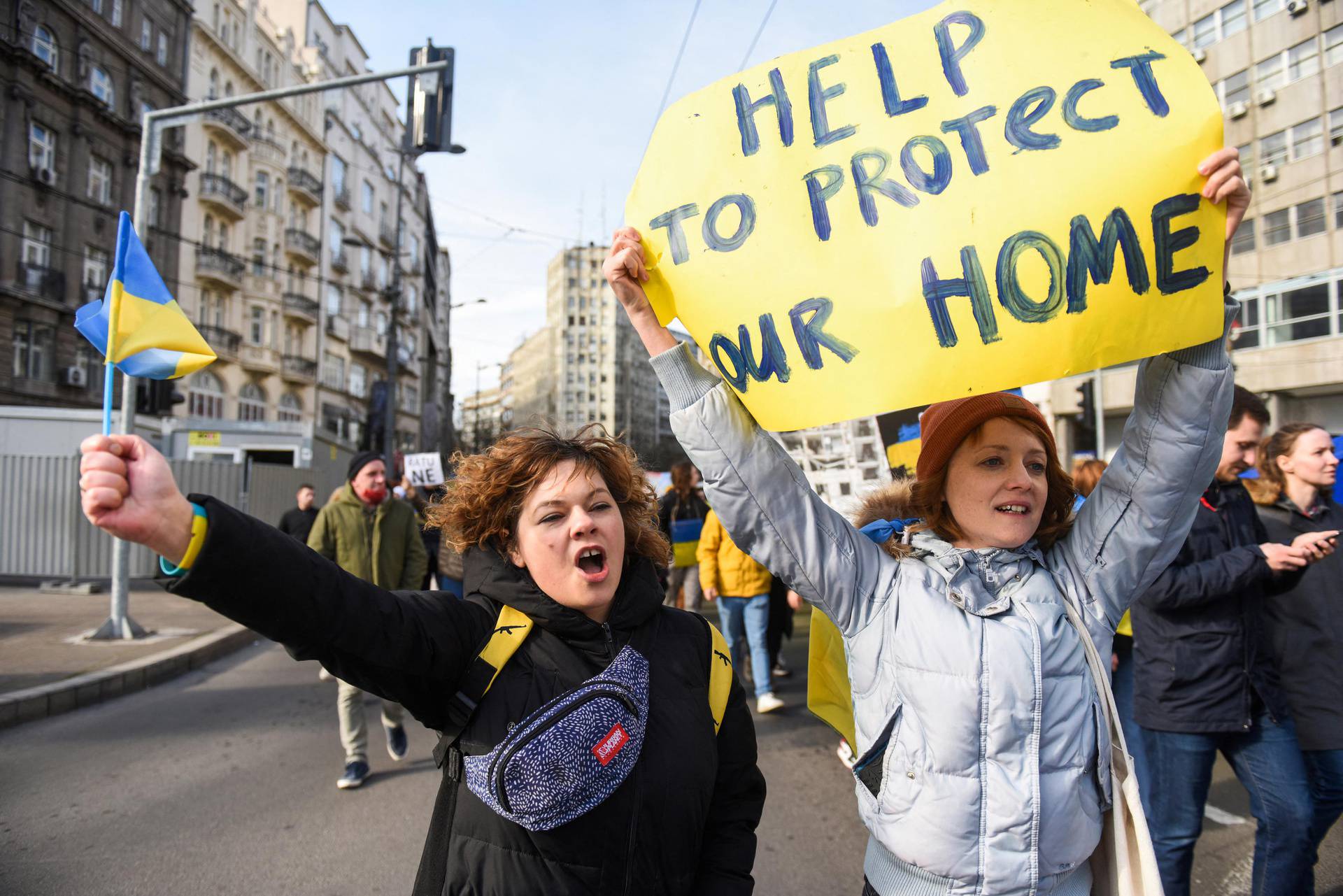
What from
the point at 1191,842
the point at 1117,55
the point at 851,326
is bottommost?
the point at 1191,842

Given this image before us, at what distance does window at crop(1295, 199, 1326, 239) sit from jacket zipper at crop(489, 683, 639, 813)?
31.9 metres

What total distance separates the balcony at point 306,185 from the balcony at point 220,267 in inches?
229

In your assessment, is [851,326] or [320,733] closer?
[851,326]

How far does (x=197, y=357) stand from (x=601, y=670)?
1.37 meters

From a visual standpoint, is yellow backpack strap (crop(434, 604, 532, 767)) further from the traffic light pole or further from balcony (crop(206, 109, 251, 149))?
balcony (crop(206, 109, 251, 149))

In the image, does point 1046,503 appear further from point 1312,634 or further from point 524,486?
point 1312,634

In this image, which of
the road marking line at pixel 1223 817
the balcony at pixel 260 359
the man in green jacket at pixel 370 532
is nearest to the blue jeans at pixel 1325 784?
the road marking line at pixel 1223 817

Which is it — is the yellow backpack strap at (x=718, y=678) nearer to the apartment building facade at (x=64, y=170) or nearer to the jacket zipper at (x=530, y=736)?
the jacket zipper at (x=530, y=736)

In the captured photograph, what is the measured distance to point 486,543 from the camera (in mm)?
2010

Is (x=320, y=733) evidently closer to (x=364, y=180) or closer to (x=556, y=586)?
(x=556, y=586)

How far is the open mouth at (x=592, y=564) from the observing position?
1.86 meters

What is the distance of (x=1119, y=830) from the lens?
66.1 inches

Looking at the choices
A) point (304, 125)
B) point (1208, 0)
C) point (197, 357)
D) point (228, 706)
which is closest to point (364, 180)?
point (304, 125)

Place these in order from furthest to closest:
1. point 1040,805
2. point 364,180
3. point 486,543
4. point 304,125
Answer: point 364,180, point 304,125, point 486,543, point 1040,805
